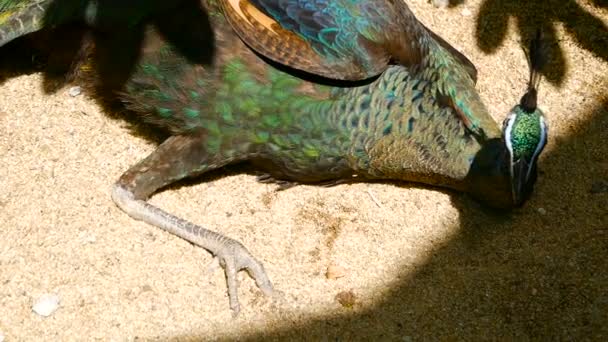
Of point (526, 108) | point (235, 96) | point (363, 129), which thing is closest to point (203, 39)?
point (235, 96)

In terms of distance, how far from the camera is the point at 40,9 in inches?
141

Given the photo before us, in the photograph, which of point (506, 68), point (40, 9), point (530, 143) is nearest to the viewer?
point (530, 143)

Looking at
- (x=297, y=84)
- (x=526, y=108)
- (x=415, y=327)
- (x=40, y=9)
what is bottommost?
(x=415, y=327)

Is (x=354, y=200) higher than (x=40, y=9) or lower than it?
lower

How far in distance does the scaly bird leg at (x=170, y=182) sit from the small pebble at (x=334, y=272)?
25 cm

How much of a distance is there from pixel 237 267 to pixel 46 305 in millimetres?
712

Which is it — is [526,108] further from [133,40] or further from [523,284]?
[133,40]

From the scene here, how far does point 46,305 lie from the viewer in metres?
3.17

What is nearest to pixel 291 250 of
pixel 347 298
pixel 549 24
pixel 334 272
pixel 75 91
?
pixel 334 272

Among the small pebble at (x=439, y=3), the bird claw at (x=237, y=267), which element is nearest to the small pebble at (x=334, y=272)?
the bird claw at (x=237, y=267)

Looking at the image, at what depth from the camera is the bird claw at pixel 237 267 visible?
3.29 metres

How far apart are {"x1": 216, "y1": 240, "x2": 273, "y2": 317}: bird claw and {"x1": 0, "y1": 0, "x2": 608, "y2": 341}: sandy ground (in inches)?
1.8

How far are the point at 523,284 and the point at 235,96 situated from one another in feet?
4.33

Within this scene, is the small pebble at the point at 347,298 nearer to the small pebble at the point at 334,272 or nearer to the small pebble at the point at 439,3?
the small pebble at the point at 334,272
